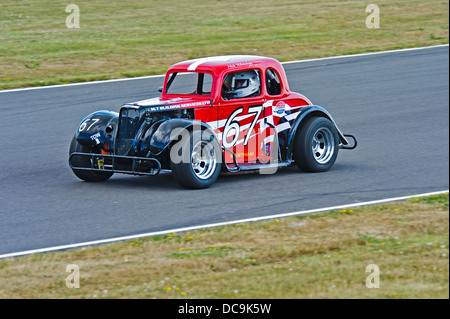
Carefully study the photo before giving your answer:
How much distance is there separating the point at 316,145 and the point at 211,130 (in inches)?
69.5

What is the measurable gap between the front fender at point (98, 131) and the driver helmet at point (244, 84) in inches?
62.9

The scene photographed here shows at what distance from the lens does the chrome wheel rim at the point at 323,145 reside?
1131cm

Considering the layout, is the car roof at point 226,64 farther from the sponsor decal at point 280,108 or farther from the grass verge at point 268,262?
the grass verge at point 268,262

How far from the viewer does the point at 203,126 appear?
33.8 ft

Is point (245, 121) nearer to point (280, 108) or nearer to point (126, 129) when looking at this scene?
point (280, 108)

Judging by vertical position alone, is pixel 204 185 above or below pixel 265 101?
below

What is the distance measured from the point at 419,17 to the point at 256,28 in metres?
5.59

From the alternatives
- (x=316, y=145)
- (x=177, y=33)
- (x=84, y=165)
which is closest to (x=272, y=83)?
(x=316, y=145)

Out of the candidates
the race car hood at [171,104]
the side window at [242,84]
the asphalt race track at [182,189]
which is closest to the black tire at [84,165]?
the asphalt race track at [182,189]

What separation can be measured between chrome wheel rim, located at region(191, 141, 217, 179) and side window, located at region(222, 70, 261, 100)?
0.97 metres

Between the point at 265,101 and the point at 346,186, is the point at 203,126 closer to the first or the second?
the point at 265,101

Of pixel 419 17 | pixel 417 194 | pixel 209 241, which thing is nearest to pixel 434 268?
pixel 209 241

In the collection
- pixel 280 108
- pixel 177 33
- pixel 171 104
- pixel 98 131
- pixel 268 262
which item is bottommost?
pixel 268 262

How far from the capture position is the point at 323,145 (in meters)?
11.4
